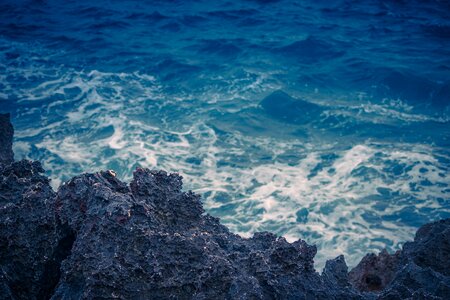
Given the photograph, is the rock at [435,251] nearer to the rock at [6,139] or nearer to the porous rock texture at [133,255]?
the porous rock texture at [133,255]

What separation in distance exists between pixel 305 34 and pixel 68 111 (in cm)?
976

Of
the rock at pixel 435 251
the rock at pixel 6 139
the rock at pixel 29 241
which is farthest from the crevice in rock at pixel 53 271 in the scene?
the rock at pixel 435 251

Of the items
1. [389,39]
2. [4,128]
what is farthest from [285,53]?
[4,128]

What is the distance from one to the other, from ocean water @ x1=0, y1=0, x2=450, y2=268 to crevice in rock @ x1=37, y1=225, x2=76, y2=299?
156 inches

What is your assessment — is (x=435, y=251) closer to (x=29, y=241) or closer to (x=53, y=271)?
(x=53, y=271)

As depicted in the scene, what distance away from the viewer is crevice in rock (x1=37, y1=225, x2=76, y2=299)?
279cm

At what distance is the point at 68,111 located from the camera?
10797mm

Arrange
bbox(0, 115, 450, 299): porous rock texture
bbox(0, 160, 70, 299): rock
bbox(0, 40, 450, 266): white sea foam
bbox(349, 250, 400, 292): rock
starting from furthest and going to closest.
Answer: bbox(0, 40, 450, 266): white sea foam, bbox(349, 250, 400, 292): rock, bbox(0, 160, 70, 299): rock, bbox(0, 115, 450, 299): porous rock texture

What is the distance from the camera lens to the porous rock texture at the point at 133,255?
8.23 feet

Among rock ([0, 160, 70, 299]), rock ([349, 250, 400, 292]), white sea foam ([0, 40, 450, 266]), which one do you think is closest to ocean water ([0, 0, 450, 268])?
white sea foam ([0, 40, 450, 266])

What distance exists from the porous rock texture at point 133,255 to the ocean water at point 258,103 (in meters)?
3.27

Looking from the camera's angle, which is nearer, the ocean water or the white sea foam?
the white sea foam

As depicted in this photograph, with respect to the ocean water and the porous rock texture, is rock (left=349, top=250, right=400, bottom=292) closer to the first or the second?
the porous rock texture

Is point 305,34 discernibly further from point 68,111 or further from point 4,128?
point 4,128
